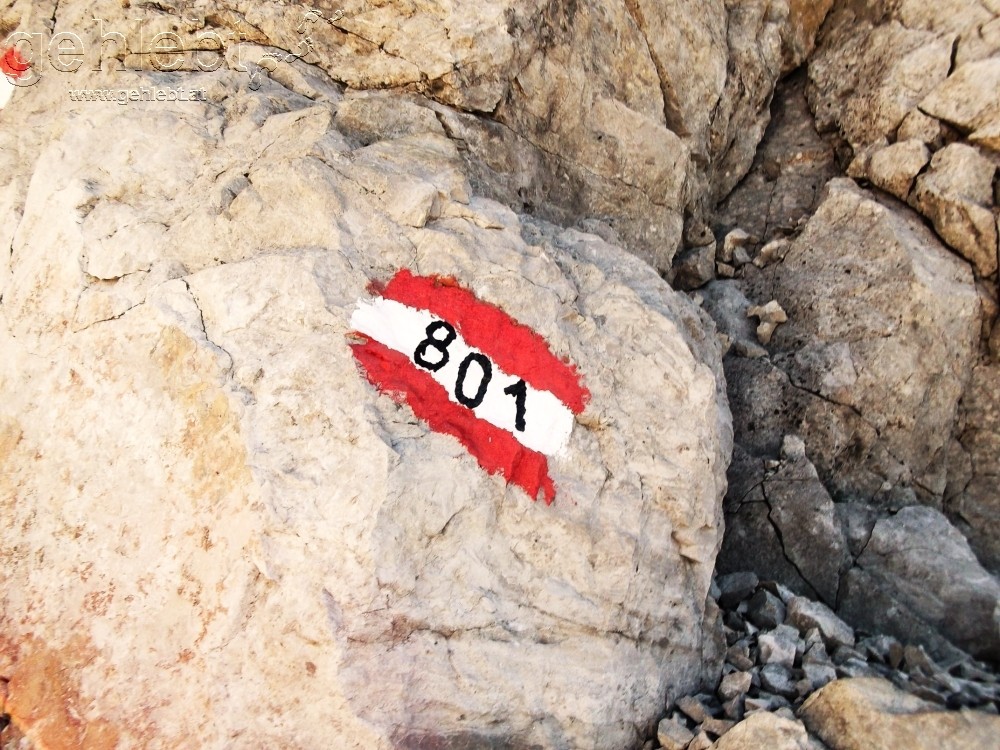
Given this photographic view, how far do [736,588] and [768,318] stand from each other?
242 centimetres

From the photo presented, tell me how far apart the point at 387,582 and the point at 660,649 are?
1.69 m

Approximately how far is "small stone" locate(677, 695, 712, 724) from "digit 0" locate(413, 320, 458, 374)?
222 centimetres

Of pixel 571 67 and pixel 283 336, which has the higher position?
pixel 571 67

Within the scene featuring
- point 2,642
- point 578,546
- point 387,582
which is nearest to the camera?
point 387,582

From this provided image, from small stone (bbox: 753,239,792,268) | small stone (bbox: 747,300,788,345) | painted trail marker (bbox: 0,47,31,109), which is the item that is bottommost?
painted trail marker (bbox: 0,47,31,109)

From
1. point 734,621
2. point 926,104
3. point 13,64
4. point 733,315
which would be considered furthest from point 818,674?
point 13,64

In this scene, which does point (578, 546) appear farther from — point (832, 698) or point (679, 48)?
point (679, 48)

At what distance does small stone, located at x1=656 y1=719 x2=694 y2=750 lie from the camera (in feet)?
12.0

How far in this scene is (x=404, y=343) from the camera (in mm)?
3895

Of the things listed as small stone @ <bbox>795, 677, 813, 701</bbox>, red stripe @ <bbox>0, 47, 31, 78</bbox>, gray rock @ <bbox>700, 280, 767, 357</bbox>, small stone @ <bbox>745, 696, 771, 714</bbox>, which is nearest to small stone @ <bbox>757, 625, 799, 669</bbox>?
small stone @ <bbox>795, 677, 813, 701</bbox>

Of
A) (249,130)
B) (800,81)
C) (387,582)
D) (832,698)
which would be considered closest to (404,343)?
(387,582)

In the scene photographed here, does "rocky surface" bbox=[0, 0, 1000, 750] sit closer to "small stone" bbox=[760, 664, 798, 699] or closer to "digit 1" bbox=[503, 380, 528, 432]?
"small stone" bbox=[760, 664, 798, 699]

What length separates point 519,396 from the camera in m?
4.04

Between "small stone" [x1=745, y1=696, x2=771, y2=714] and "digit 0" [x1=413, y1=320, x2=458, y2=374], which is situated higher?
"digit 0" [x1=413, y1=320, x2=458, y2=374]
